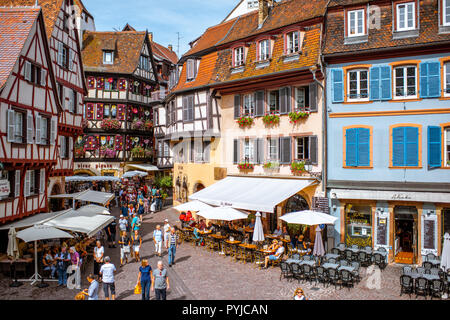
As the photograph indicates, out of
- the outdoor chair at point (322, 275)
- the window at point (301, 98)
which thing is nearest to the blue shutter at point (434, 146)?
the window at point (301, 98)

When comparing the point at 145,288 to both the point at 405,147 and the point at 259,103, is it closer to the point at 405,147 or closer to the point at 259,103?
the point at 405,147

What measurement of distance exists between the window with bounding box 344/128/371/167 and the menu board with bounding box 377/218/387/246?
8.65 ft

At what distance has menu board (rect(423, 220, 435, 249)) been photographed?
57.9ft

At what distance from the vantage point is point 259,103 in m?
23.3

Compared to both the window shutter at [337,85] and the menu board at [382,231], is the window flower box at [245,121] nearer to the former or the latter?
the window shutter at [337,85]

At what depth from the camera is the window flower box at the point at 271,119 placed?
2236cm

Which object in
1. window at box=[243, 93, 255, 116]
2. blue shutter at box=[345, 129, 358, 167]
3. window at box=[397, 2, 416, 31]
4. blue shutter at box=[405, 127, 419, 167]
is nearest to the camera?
blue shutter at box=[405, 127, 419, 167]

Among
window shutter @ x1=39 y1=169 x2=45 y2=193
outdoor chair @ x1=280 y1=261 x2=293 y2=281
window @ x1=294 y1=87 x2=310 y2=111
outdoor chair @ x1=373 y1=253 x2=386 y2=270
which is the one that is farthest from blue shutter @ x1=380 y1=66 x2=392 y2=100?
window shutter @ x1=39 y1=169 x2=45 y2=193

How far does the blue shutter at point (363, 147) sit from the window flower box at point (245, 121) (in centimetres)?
665

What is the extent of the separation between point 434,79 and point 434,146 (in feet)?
9.59

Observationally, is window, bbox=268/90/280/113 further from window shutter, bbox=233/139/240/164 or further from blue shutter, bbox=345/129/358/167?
blue shutter, bbox=345/129/358/167

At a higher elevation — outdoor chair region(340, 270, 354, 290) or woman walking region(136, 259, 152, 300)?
woman walking region(136, 259, 152, 300)

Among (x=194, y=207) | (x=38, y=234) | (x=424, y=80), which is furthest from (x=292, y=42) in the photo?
(x=38, y=234)
